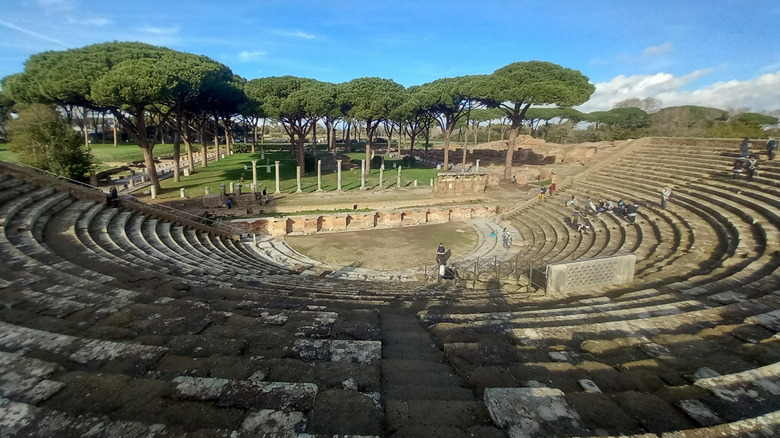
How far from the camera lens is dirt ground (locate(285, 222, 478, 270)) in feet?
55.0

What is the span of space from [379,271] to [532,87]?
24748 millimetres

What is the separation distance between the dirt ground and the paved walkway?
0.54 metres

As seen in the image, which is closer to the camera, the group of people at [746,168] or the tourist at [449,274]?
the tourist at [449,274]

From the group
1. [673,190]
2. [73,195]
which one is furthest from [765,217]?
[73,195]

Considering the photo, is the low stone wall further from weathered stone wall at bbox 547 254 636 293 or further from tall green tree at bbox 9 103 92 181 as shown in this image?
weathered stone wall at bbox 547 254 636 293

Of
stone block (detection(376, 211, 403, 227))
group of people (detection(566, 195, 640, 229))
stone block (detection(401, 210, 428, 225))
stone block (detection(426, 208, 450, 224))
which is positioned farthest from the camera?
stone block (detection(426, 208, 450, 224))

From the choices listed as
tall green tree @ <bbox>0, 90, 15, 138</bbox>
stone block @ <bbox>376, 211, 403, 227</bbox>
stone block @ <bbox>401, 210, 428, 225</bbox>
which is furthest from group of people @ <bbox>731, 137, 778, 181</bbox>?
tall green tree @ <bbox>0, 90, 15, 138</bbox>

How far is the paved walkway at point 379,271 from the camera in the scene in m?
14.4

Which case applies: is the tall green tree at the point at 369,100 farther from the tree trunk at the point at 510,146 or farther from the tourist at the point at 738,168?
the tourist at the point at 738,168

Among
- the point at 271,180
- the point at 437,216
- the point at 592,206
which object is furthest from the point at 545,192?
the point at 271,180

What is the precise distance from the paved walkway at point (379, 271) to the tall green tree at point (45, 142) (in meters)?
15.7

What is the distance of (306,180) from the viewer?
3341 cm

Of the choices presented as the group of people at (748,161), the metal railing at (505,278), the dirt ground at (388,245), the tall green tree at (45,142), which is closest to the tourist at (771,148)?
the group of people at (748,161)

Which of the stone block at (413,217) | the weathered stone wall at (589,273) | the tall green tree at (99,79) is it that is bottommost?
the stone block at (413,217)
